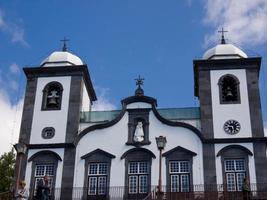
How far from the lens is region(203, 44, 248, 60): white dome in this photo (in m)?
33.7

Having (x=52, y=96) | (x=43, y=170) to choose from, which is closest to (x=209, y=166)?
(x=43, y=170)

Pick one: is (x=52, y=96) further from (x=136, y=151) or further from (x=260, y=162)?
(x=260, y=162)

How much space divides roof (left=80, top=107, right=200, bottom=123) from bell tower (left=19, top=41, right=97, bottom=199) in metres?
0.77

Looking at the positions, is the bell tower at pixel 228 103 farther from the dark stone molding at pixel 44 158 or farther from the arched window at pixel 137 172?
the dark stone molding at pixel 44 158

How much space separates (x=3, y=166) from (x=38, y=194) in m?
17.2

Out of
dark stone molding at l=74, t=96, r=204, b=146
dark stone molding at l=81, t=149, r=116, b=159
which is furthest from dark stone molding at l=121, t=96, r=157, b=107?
dark stone molding at l=81, t=149, r=116, b=159

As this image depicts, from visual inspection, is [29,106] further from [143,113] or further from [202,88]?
[202,88]

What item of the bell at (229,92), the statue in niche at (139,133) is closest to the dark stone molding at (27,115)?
the statue in niche at (139,133)

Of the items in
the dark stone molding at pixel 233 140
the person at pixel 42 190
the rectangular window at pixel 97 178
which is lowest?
the person at pixel 42 190

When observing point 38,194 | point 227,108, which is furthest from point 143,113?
point 38,194

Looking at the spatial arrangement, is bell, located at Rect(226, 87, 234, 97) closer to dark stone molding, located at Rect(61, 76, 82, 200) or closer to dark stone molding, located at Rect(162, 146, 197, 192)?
dark stone molding, located at Rect(162, 146, 197, 192)

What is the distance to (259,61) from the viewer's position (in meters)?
32.8

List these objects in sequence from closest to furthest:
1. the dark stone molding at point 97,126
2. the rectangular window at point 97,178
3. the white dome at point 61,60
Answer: the rectangular window at point 97,178
the dark stone molding at point 97,126
the white dome at point 61,60

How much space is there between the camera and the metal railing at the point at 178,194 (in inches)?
1082
